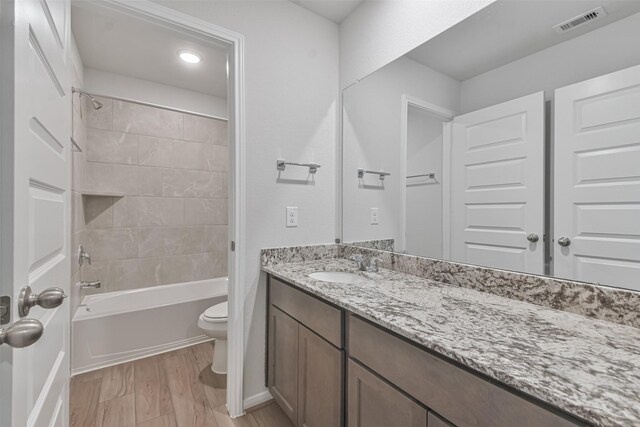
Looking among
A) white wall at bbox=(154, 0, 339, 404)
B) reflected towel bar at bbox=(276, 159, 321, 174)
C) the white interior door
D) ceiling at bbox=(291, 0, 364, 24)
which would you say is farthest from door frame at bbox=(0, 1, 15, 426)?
ceiling at bbox=(291, 0, 364, 24)

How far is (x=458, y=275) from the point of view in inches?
50.4

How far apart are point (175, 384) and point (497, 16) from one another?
8.89 feet

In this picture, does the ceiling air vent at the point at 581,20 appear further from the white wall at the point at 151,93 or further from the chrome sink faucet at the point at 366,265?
the white wall at the point at 151,93

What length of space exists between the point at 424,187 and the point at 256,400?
5.11ft

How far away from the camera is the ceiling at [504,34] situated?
0.93 metres

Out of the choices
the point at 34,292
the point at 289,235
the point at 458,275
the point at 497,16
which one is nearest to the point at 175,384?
the point at 289,235

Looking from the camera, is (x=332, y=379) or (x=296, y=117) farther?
(x=296, y=117)

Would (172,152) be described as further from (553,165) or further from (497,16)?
(553,165)

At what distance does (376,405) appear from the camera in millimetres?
912

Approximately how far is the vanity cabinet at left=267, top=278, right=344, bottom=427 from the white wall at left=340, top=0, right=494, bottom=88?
1404 millimetres

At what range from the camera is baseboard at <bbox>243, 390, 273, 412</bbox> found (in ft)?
5.43

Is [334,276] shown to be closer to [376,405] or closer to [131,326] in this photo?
[376,405]

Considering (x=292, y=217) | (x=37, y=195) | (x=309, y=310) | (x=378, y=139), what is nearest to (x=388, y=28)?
(x=378, y=139)

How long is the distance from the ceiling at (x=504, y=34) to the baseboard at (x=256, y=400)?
200 centimetres
